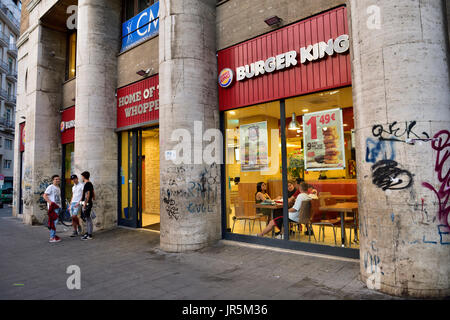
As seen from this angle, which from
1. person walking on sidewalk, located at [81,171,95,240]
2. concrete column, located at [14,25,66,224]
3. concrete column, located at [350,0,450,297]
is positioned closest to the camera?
concrete column, located at [350,0,450,297]

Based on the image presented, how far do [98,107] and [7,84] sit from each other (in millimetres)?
35574

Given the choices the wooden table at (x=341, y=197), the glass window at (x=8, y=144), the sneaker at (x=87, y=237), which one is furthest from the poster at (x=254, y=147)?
the glass window at (x=8, y=144)

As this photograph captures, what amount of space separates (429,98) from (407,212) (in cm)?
161

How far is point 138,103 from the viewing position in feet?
32.6

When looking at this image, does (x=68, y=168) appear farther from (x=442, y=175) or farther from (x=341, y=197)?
(x=442, y=175)

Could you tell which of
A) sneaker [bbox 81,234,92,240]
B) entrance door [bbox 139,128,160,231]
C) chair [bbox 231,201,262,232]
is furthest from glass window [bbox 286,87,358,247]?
entrance door [bbox 139,128,160,231]

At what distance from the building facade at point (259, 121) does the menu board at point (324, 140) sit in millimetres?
28

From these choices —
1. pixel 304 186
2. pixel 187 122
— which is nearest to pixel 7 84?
pixel 187 122

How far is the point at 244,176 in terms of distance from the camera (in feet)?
25.5

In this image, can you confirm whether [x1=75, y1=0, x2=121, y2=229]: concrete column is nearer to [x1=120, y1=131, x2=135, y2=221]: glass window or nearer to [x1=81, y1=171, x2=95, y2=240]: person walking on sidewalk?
[x1=120, y1=131, x2=135, y2=221]: glass window

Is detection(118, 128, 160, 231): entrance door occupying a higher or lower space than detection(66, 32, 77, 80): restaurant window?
lower

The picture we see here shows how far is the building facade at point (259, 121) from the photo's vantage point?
4.18 meters

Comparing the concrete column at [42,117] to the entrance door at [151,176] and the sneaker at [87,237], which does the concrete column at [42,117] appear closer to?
the entrance door at [151,176]

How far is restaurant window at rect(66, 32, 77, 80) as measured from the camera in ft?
46.0
